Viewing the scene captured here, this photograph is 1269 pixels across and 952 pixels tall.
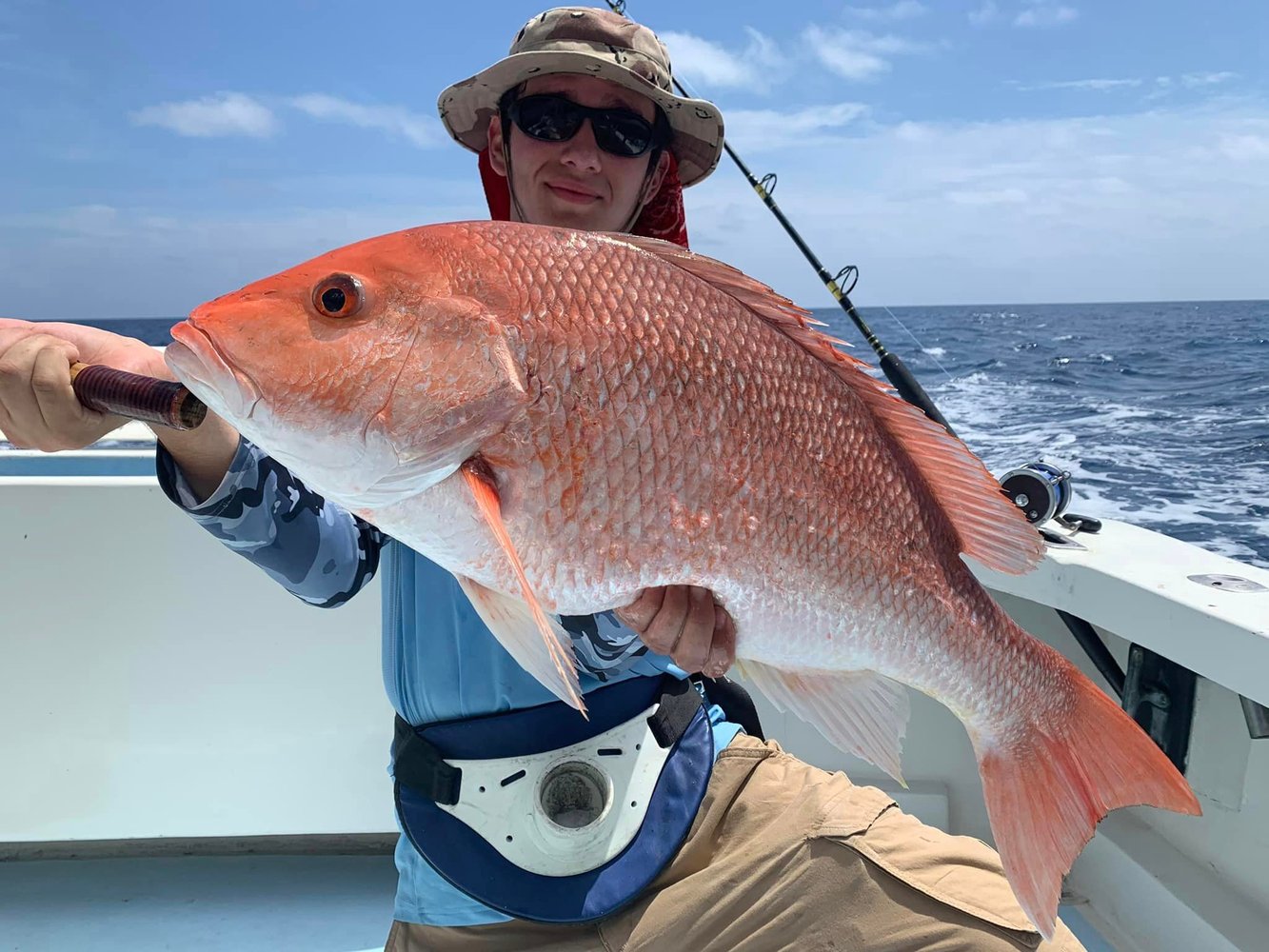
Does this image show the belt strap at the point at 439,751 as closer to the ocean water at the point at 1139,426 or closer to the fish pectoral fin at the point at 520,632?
the fish pectoral fin at the point at 520,632

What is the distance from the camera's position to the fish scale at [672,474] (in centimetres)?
113

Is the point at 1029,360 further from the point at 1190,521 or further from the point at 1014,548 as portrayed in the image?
the point at 1014,548

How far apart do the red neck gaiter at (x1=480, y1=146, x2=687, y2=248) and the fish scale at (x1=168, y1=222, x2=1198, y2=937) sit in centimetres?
107

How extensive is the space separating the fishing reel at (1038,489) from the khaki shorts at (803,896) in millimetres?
1126

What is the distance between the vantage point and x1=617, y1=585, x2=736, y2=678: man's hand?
4.31 ft

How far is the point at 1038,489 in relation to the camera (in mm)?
2605

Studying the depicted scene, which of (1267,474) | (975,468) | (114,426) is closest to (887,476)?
(975,468)

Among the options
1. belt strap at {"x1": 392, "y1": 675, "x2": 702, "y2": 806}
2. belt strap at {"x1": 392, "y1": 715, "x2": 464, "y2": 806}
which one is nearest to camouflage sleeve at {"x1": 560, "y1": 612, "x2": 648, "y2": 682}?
belt strap at {"x1": 392, "y1": 675, "x2": 702, "y2": 806}

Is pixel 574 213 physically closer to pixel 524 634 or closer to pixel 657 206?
pixel 657 206

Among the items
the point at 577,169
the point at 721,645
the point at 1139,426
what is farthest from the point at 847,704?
the point at 1139,426

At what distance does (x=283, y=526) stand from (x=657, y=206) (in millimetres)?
1360

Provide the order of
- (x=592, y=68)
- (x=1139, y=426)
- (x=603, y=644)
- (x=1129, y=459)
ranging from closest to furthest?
(x=603, y=644)
(x=592, y=68)
(x=1129, y=459)
(x=1139, y=426)

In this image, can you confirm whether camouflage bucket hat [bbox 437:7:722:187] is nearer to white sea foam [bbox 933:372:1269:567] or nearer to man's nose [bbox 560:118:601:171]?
man's nose [bbox 560:118:601:171]

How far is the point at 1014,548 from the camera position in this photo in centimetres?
149
